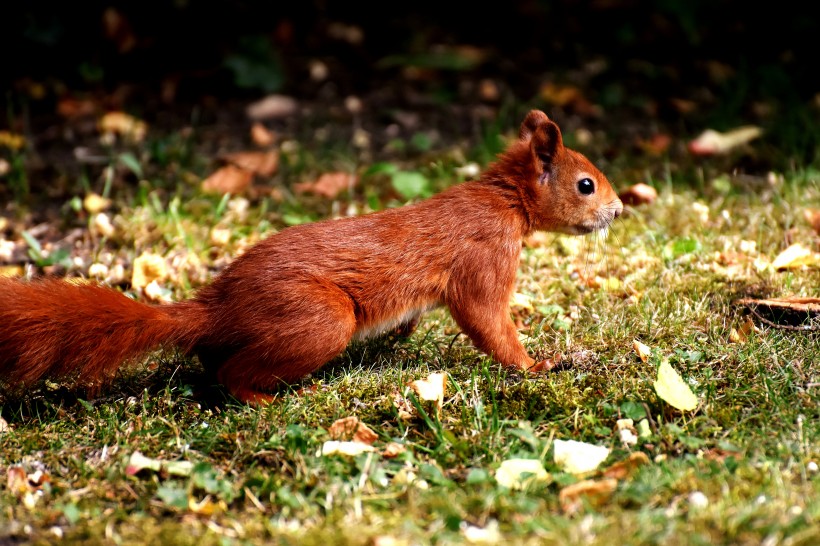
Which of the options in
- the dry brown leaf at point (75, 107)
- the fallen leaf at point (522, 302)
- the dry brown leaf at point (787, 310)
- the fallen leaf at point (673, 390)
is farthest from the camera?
the dry brown leaf at point (75, 107)

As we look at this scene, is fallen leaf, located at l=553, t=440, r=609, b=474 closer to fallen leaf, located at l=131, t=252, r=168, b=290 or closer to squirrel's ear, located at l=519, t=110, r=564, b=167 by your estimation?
squirrel's ear, located at l=519, t=110, r=564, b=167

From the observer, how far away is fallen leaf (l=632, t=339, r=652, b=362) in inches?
111

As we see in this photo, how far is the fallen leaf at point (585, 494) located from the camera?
2.17 meters

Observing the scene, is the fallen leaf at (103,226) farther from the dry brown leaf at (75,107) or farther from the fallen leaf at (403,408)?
the fallen leaf at (403,408)

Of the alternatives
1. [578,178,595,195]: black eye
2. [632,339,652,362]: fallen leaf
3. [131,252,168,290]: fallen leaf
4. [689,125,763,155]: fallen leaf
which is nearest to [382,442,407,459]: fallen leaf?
[632,339,652,362]: fallen leaf

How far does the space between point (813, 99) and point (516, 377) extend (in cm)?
333

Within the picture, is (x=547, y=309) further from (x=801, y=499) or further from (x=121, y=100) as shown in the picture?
(x=121, y=100)

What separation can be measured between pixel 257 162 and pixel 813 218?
248 centimetres

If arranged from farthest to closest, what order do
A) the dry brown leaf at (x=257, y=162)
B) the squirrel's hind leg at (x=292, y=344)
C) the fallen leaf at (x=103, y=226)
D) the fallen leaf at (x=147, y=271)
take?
the dry brown leaf at (x=257, y=162) < the fallen leaf at (x=103, y=226) < the fallen leaf at (x=147, y=271) < the squirrel's hind leg at (x=292, y=344)

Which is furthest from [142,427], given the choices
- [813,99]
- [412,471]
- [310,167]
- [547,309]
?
[813,99]

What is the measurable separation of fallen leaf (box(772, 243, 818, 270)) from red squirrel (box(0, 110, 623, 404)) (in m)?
0.76

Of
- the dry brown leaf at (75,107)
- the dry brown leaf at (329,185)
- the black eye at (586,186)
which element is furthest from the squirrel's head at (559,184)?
the dry brown leaf at (75,107)

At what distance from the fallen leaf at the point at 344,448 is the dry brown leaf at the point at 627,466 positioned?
2.00 feet

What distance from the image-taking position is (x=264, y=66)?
17.7 ft
